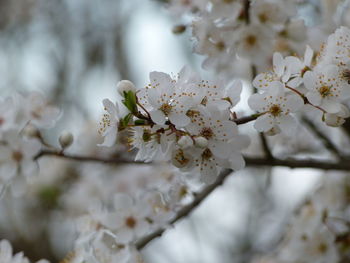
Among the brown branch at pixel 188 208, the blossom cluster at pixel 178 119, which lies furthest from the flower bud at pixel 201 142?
the brown branch at pixel 188 208

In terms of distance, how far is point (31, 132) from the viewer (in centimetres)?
198

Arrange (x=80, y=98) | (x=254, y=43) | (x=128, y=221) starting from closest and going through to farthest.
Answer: (x=128, y=221) → (x=254, y=43) → (x=80, y=98)

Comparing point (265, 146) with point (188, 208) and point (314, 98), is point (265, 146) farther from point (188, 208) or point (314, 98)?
point (314, 98)

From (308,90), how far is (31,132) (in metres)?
1.12

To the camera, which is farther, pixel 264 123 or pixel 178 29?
pixel 178 29

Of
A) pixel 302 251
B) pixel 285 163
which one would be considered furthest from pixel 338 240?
pixel 285 163

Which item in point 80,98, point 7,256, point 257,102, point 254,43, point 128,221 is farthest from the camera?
point 80,98

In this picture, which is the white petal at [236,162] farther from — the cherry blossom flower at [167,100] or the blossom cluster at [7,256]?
the blossom cluster at [7,256]

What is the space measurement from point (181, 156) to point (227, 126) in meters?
0.14

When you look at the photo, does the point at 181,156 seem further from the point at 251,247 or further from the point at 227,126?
the point at 251,247

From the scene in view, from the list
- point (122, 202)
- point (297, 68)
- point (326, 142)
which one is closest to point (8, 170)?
point (122, 202)

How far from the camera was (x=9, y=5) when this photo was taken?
14.7ft

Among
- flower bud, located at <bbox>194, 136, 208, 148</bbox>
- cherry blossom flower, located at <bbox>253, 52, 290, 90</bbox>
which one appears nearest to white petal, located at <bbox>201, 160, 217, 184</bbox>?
flower bud, located at <bbox>194, 136, 208, 148</bbox>

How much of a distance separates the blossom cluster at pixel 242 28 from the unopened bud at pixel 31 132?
0.70 metres
